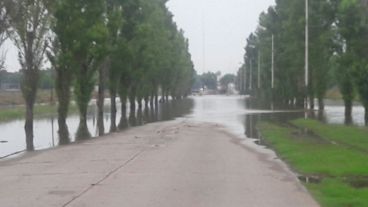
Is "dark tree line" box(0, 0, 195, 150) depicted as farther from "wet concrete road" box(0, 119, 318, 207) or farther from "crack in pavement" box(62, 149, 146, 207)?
"crack in pavement" box(62, 149, 146, 207)

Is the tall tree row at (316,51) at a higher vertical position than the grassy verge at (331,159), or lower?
higher

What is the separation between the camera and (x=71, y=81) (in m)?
34.7

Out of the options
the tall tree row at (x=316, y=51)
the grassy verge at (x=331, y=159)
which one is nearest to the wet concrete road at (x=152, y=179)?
the grassy verge at (x=331, y=159)

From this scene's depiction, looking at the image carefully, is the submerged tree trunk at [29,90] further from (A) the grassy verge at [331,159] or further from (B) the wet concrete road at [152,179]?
(A) the grassy verge at [331,159]

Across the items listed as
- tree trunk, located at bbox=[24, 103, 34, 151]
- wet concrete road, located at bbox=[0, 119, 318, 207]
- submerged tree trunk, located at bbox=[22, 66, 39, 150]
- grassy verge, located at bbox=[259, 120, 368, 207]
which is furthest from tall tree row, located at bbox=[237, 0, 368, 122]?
tree trunk, located at bbox=[24, 103, 34, 151]

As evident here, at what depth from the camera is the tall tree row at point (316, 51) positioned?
39.6m

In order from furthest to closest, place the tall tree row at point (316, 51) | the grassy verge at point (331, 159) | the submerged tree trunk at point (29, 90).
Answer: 1. the tall tree row at point (316, 51)
2. the submerged tree trunk at point (29, 90)
3. the grassy verge at point (331, 159)

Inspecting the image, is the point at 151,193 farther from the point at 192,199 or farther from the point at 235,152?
the point at 235,152

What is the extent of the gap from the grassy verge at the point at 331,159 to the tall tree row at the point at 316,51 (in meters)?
4.16

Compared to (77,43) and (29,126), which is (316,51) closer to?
(77,43)

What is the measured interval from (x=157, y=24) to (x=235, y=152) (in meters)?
31.3

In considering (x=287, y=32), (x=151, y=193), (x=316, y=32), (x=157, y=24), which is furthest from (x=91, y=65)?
(x=287, y=32)

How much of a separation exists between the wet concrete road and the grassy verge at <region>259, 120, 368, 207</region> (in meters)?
0.48

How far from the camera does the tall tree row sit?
130 feet
